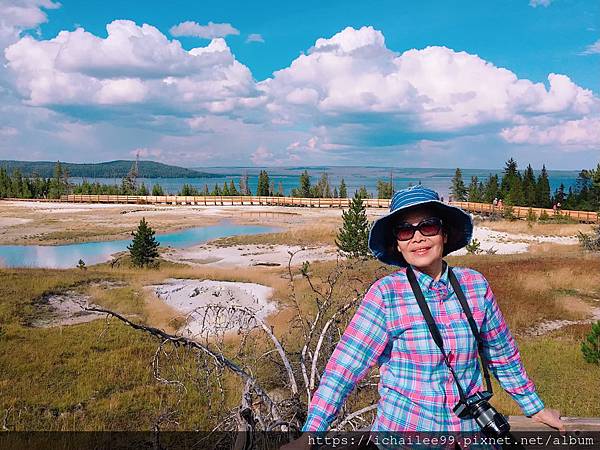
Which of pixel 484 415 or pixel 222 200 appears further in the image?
pixel 222 200

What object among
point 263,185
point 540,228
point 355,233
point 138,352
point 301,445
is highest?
point 263,185

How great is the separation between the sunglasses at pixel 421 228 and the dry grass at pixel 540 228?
1567 inches

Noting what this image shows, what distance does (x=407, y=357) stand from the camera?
80.7 inches

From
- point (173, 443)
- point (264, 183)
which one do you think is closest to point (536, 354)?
point (173, 443)

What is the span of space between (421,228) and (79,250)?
1411 inches

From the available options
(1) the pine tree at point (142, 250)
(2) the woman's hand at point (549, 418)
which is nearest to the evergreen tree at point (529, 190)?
(1) the pine tree at point (142, 250)

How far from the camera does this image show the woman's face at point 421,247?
2117mm

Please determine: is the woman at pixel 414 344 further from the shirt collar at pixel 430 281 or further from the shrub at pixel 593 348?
the shrub at pixel 593 348

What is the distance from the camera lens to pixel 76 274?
20703 millimetres

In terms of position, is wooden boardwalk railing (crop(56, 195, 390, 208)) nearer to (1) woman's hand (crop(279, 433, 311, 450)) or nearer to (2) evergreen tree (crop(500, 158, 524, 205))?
(2) evergreen tree (crop(500, 158, 524, 205))

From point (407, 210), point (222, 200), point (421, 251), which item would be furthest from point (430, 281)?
point (222, 200)

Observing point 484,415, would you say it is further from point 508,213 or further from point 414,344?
point 508,213

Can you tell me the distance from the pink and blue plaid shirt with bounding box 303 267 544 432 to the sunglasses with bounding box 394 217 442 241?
191 mm

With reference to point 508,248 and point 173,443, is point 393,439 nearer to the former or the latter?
point 173,443
